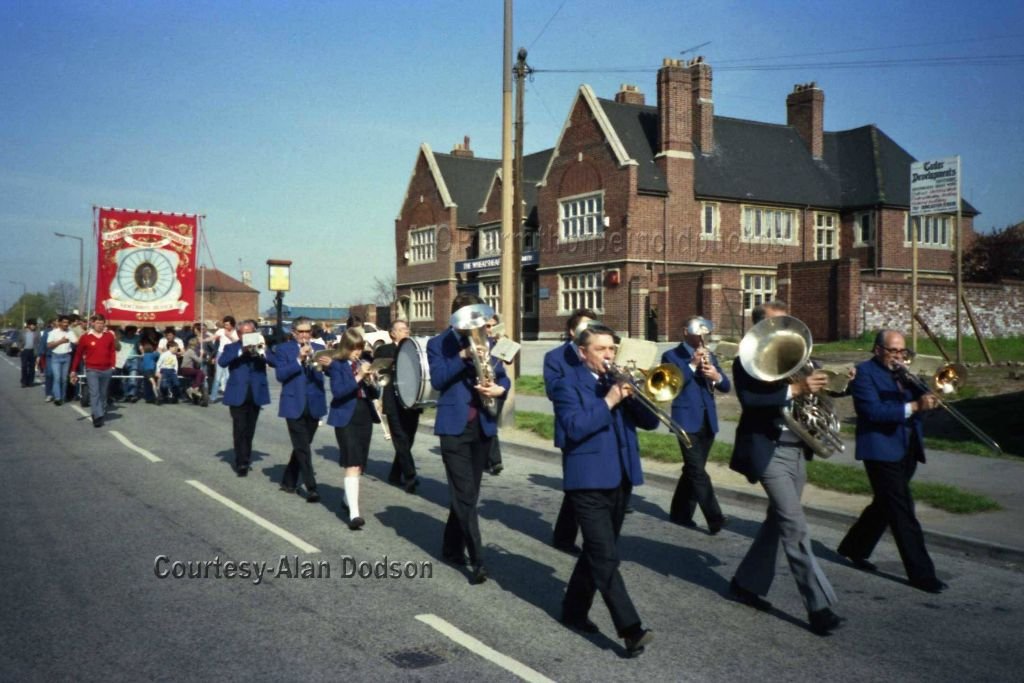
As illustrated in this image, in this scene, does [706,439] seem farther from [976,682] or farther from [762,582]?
[976,682]

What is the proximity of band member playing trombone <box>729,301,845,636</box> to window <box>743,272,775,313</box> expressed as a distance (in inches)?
1272

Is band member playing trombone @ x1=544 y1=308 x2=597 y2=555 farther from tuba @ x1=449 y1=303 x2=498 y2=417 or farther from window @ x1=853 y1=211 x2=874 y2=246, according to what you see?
window @ x1=853 y1=211 x2=874 y2=246

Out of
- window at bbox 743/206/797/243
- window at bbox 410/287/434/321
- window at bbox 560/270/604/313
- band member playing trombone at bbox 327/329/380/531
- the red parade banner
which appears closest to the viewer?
band member playing trombone at bbox 327/329/380/531

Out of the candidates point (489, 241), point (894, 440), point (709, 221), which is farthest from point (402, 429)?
point (489, 241)

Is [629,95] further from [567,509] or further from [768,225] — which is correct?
[567,509]

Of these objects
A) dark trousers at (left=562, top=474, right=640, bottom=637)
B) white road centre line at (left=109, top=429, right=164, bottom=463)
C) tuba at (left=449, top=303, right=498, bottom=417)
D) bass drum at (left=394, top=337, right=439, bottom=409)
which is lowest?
white road centre line at (left=109, top=429, right=164, bottom=463)

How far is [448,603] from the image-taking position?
6.09m

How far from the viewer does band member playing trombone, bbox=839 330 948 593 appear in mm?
6496

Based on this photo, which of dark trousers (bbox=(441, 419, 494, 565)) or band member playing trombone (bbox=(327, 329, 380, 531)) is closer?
dark trousers (bbox=(441, 419, 494, 565))

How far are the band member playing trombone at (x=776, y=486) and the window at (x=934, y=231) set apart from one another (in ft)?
122

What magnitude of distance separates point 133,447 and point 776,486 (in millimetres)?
10634

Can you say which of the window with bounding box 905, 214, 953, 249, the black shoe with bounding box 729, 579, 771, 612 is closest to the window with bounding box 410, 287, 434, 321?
the window with bounding box 905, 214, 953, 249

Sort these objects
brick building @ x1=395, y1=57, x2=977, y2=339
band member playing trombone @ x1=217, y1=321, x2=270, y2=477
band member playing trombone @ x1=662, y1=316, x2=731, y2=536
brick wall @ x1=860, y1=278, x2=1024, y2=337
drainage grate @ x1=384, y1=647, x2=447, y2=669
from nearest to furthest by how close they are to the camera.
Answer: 1. drainage grate @ x1=384, y1=647, x2=447, y2=669
2. band member playing trombone @ x1=662, y1=316, x2=731, y2=536
3. band member playing trombone @ x1=217, y1=321, x2=270, y2=477
4. brick wall @ x1=860, y1=278, x2=1024, y2=337
5. brick building @ x1=395, y1=57, x2=977, y2=339

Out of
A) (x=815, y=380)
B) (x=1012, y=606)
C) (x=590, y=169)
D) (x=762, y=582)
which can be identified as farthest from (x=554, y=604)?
(x=590, y=169)
